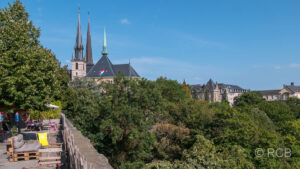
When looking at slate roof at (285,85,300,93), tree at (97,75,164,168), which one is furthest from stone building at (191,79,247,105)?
tree at (97,75,164,168)

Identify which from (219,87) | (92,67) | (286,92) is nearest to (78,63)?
(92,67)

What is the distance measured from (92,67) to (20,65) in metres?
82.3

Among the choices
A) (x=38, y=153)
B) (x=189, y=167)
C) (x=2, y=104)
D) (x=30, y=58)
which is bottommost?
(x=189, y=167)

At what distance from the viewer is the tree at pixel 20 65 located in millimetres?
14766

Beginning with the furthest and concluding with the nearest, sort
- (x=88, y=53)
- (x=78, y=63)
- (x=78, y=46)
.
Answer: (x=88, y=53), (x=78, y=63), (x=78, y=46)

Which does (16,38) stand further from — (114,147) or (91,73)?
(91,73)

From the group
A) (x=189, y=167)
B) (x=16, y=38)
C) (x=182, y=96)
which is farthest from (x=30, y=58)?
(x=182, y=96)

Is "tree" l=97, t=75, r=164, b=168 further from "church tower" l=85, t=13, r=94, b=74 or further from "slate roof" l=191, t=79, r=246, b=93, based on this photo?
"slate roof" l=191, t=79, r=246, b=93

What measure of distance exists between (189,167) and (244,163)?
283 inches

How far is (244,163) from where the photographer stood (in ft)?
71.7

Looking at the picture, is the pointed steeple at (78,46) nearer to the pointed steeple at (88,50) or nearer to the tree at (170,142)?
the pointed steeple at (88,50)

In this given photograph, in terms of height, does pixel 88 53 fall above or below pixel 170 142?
above

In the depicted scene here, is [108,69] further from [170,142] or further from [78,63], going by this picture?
[170,142]

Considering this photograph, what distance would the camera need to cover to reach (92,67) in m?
96.5
